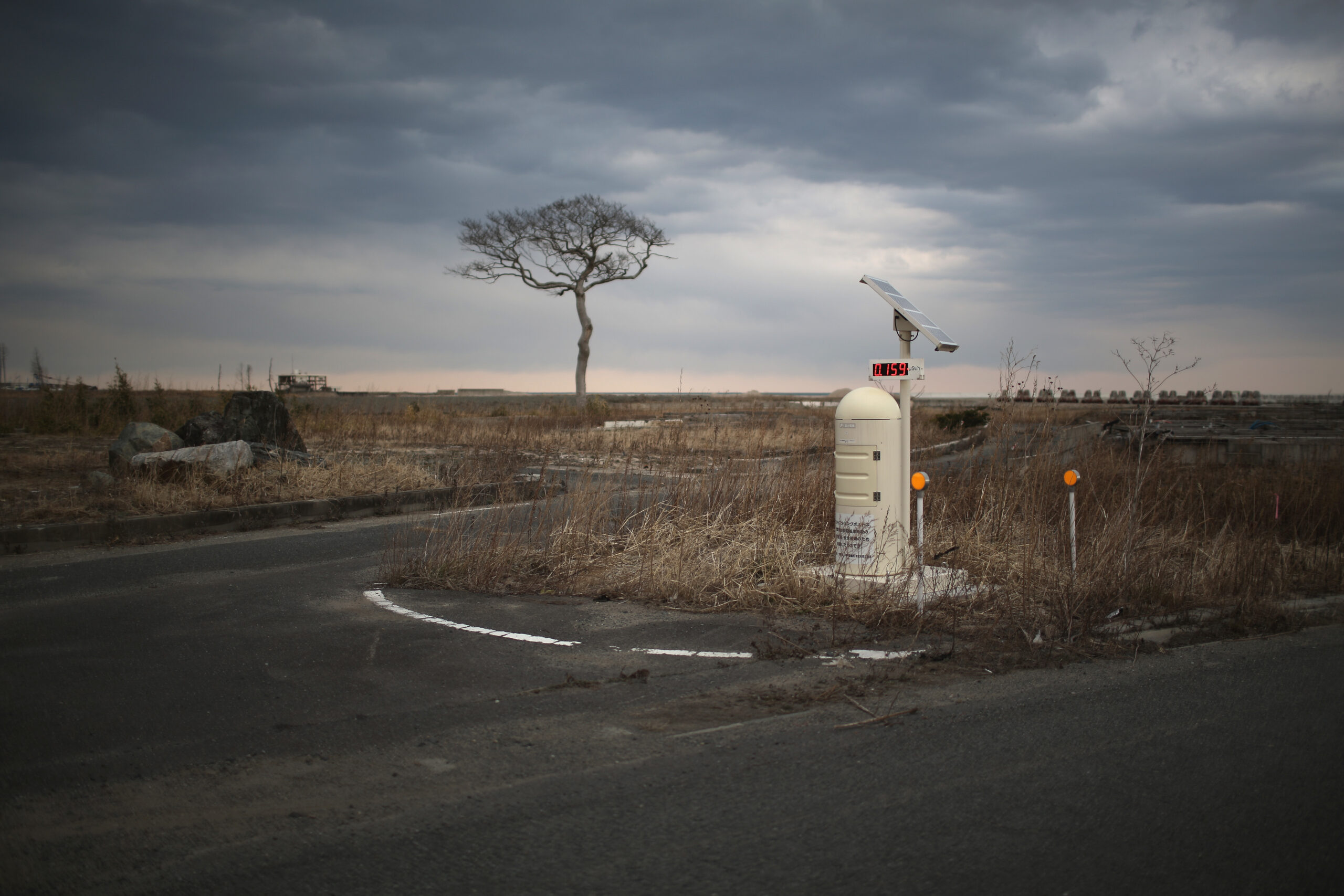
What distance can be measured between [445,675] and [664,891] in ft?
8.22

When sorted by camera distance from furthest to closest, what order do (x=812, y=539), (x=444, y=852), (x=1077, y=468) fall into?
1. (x=1077, y=468)
2. (x=812, y=539)
3. (x=444, y=852)

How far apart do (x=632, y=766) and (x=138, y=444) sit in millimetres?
11668

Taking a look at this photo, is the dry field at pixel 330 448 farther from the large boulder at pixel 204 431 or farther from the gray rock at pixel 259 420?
the large boulder at pixel 204 431

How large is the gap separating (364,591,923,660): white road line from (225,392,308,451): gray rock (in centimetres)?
898

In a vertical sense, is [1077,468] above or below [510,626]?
above

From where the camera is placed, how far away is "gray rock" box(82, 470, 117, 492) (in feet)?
36.4

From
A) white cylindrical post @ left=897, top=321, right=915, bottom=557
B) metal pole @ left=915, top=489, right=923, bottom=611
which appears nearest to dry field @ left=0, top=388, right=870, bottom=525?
white cylindrical post @ left=897, top=321, right=915, bottom=557

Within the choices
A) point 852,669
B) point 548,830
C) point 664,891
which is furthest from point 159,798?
point 852,669

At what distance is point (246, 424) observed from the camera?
13.7 m

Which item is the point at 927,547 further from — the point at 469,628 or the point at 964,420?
the point at 964,420

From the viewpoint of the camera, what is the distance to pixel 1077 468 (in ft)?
34.1

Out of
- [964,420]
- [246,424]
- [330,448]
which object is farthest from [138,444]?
A: [964,420]

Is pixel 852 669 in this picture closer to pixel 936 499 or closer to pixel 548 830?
pixel 548 830

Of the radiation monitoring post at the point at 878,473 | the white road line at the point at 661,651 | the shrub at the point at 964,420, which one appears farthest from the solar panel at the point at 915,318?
the shrub at the point at 964,420
